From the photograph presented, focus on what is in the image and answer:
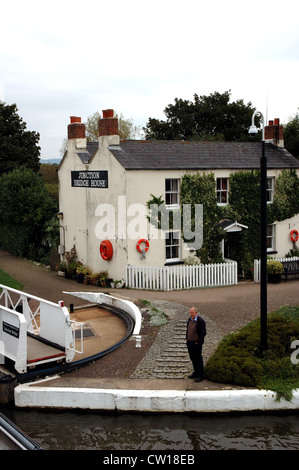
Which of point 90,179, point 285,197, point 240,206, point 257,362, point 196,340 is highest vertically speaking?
point 90,179

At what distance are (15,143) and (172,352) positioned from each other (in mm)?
33784

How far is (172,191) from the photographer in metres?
23.0

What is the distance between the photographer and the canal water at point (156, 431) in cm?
972

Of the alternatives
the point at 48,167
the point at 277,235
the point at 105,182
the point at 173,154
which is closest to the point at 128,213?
the point at 105,182

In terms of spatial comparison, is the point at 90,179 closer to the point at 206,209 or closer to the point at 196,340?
the point at 206,209

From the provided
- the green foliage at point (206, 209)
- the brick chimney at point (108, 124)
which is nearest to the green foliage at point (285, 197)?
the green foliage at point (206, 209)

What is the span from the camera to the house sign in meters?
22.9

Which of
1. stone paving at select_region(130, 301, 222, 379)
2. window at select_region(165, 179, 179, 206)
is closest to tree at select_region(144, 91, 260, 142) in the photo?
window at select_region(165, 179, 179, 206)

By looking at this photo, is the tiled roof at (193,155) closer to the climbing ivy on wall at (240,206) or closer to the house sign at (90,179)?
the climbing ivy on wall at (240,206)

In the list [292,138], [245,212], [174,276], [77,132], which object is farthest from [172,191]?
[292,138]

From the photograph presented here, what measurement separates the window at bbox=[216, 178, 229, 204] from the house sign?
534cm

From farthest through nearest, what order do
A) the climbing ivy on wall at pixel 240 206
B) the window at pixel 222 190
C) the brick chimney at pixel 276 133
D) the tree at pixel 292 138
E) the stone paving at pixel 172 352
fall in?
the tree at pixel 292 138 → the brick chimney at pixel 276 133 → the window at pixel 222 190 → the climbing ivy on wall at pixel 240 206 → the stone paving at pixel 172 352

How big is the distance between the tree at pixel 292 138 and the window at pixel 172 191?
20024 mm

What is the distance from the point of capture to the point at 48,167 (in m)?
56.1
